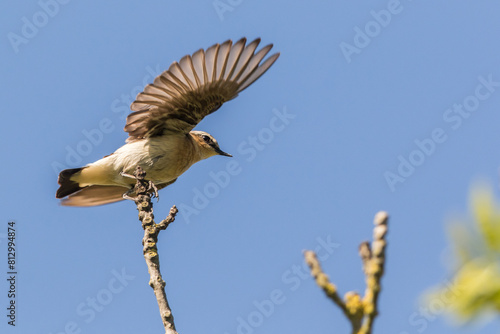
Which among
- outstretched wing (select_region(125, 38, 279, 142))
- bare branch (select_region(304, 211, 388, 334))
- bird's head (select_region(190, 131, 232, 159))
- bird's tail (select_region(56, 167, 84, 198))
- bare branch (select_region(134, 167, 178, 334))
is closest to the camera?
bare branch (select_region(304, 211, 388, 334))

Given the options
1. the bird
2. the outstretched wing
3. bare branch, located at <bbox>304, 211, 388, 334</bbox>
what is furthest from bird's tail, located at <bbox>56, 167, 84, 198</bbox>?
bare branch, located at <bbox>304, 211, 388, 334</bbox>

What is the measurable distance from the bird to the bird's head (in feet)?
1.45

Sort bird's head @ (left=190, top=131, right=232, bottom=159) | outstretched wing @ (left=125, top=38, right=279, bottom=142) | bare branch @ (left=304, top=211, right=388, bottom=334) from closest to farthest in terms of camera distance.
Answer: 1. bare branch @ (left=304, top=211, right=388, bottom=334)
2. outstretched wing @ (left=125, top=38, right=279, bottom=142)
3. bird's head @ (left=190, top=131, right=232, bottom=159)

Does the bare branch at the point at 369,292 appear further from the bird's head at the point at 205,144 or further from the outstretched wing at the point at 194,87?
the bird's head at the point at 205,144

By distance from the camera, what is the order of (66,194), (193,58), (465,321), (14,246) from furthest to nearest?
(66,194), (193,58), (14,246), (465,321)

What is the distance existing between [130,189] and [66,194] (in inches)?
38.4

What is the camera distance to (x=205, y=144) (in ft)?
26.3

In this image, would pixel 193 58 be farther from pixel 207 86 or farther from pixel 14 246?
pixel 14 246

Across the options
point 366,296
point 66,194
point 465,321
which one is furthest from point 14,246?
point 465,321

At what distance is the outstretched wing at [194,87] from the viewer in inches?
269

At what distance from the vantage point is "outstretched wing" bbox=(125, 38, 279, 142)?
22.4ft

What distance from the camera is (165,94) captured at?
707 cm

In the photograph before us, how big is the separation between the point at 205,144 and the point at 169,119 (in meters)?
0.88

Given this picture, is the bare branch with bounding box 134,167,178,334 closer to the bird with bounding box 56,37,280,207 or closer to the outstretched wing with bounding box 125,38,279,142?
the bird with bounding box 56,37,280,207
